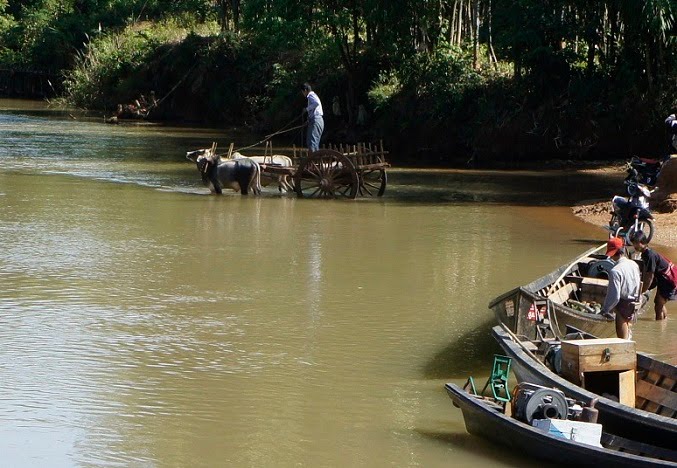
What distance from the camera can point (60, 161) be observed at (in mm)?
29312

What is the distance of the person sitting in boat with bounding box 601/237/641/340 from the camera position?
10.3 meters

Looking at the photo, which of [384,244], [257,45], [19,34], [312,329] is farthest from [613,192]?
[19,34]

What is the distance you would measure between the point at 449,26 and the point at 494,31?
6892 millimetres

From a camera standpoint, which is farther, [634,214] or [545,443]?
[634,214]

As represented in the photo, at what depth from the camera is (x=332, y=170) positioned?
21984mm

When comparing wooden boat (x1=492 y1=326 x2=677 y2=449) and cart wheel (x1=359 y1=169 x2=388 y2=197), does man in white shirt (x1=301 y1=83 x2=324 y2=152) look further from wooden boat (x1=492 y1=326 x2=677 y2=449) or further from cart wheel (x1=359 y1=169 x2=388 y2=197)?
wooden boat (x1=492 y1=326 x2=677 y2=449)

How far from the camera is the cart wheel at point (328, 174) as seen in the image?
71.2ft

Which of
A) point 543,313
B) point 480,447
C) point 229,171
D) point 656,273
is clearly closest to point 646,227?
point 656,273

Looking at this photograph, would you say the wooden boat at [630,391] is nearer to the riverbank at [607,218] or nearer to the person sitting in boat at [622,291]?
→ the person sitting in boat at [622,291]

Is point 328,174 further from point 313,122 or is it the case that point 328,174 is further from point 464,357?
point 464,357

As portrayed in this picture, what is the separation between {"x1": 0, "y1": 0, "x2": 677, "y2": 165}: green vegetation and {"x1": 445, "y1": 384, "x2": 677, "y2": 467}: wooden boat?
17094 millimetres

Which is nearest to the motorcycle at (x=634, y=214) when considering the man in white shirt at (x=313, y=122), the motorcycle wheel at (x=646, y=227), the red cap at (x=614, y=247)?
the motorcycle wheel at (x=646, y=227)

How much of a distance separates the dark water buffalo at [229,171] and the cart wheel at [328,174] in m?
0.91

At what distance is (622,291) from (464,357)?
1863 mm
